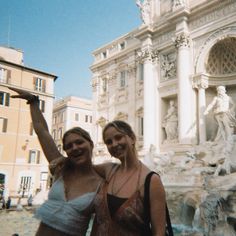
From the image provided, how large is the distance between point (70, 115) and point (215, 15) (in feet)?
95.9

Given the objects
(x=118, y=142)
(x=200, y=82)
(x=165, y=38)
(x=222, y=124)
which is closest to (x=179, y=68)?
(x=200, y=82)

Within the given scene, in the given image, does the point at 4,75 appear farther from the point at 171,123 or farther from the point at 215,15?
the point at 215,15

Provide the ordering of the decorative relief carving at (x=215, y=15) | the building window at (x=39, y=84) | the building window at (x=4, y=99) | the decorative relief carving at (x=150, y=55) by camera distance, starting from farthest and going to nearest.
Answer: the building window at (x=39, y=84), the building window at (x=4, y=99), the decorative relief carving at (x=150, y=55), the decorative relief carving at (x=215, y=15)

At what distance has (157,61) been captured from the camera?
1789cm

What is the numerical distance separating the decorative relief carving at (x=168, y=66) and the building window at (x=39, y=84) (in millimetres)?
14368

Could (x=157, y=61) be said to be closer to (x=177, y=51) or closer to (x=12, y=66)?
(x=177, y=51)

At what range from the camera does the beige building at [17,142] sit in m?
24.2

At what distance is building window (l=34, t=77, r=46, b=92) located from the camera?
27.9 m

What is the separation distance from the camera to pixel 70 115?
4134cm

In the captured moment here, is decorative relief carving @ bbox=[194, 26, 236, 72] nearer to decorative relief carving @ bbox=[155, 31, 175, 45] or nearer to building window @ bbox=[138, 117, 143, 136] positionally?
decorative relief carving @ bbox=[155, 31, 175, 45]

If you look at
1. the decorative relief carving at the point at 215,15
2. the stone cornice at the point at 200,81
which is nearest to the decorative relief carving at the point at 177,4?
the decorative relief carving at the point at 215,15

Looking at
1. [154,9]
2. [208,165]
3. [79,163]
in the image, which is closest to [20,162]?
[154,9]

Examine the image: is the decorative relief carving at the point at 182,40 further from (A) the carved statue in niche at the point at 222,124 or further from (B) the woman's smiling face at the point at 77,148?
(B) the woman's smiling face at the point at 77,148

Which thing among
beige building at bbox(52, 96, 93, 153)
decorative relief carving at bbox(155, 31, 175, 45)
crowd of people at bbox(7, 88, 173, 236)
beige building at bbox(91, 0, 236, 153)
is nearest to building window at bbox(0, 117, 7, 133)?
beige building at bbox(91, 0, 236, 153)
